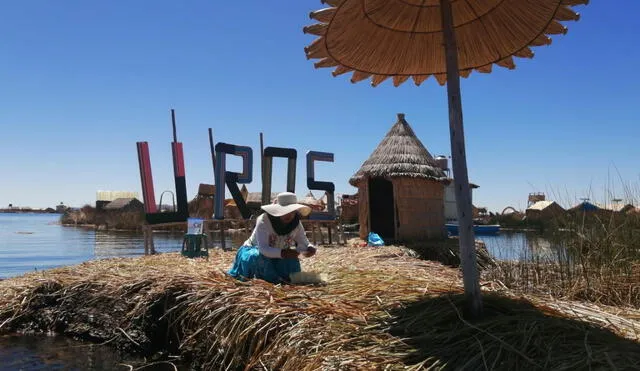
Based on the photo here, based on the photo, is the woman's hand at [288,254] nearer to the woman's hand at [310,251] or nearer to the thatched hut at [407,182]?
the woman's hand at [310,251]

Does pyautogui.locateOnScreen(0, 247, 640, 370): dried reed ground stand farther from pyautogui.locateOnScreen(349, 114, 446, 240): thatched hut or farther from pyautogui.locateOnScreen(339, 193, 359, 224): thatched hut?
pyautogui.locateOnScreen(339, 193, 359, 224): thatched hut

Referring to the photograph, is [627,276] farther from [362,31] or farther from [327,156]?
[327,156]

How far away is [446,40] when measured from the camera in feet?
11.3

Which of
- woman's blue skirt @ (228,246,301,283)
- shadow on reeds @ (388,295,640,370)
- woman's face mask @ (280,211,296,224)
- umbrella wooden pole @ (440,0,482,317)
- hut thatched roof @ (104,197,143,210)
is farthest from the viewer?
hut thatched roof @ (104,197,143,210)

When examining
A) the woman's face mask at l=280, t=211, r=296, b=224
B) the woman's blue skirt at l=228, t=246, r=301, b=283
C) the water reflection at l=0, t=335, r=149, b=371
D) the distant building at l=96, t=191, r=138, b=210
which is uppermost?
the distant building at l=96, t=191, r=138, b=210

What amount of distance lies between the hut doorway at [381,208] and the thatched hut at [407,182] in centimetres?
192

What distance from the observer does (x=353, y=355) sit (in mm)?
2807

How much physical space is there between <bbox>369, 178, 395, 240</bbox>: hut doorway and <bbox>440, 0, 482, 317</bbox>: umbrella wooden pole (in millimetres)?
12046

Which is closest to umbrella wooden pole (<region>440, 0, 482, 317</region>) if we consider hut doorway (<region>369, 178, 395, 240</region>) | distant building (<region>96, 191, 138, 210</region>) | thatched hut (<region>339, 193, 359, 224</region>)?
hut doorway (<region>369, 178, 395, 240</region>)

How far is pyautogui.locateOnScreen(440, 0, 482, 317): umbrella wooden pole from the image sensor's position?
10.6 ft

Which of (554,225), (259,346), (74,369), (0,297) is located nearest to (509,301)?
(259,346)

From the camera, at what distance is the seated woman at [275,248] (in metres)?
4.98

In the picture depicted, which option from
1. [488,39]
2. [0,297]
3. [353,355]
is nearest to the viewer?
[353,355]

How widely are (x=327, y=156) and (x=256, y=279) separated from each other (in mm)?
8858
